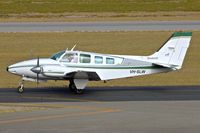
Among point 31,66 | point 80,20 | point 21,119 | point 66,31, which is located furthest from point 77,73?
point 80,20

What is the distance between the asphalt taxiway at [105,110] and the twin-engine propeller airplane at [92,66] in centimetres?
75

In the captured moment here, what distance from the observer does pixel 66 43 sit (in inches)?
1836

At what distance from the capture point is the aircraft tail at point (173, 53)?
1131 inches

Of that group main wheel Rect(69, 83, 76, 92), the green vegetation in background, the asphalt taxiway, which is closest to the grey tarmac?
the green vegetation in background

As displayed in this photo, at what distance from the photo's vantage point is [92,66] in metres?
28.5

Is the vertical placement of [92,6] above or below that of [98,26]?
above

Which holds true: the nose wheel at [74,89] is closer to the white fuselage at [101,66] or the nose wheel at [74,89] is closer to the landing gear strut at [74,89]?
the landing gear strut at [74,89]

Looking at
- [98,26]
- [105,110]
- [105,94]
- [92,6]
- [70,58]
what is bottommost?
[105,94]

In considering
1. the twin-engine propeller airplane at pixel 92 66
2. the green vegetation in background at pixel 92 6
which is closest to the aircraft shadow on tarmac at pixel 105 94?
the twin-engine propeller airplane at pixel 92 66

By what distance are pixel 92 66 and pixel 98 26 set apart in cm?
2817

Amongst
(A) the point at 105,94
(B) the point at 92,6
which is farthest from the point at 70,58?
(B) the point at 92,6

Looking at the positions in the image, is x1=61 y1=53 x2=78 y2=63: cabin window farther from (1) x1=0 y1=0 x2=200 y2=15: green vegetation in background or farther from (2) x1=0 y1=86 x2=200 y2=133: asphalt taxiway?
(1) x1=0 y1=0 x2=200 y2=15: green vegetation in background

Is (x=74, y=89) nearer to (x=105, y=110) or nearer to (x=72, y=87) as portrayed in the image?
(x=72, y=87)

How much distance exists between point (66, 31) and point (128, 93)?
25937 millimetres
